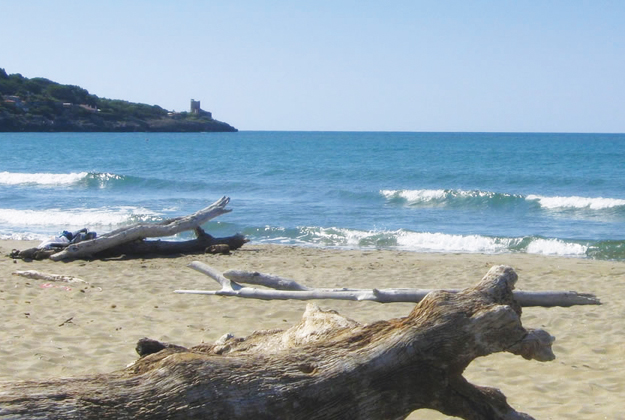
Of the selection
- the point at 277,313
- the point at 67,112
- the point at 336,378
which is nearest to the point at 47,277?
the point at 277,313

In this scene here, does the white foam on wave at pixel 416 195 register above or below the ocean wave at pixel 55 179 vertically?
above

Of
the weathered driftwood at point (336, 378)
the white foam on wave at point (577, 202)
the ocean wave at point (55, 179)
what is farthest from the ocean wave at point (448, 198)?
the weathered driftwood at point (336, 378)

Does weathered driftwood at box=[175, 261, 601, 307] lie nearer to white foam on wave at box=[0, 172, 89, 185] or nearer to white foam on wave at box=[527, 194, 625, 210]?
white foam on wave at box=[527, 194, 625, 210]

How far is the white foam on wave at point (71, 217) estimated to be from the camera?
66.7 feet

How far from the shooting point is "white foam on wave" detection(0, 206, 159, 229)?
20328 mm

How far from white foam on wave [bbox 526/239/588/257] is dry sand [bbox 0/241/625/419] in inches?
77.2

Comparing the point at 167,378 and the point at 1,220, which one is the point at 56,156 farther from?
the point at 167,378

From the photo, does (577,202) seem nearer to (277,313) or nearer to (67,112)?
(277,313)

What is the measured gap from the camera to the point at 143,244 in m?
13.4

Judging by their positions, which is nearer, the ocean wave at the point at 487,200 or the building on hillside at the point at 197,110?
the ocean wave at the point at 487,200

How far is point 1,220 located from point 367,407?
63.7 ft

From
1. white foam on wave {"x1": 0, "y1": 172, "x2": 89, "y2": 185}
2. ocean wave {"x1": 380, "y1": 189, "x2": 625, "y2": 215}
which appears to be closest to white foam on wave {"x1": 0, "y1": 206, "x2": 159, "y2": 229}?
ocean wave {"x1": 380, "y1": 189, "x2": 625, "y2": 215}

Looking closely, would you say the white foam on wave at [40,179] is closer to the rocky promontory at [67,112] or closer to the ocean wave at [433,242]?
the ocean wave at [433,242]

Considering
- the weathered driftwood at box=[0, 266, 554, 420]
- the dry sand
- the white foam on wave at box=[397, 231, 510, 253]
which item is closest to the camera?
the weathered driftwood at box=[0, 266, 554, 420]
